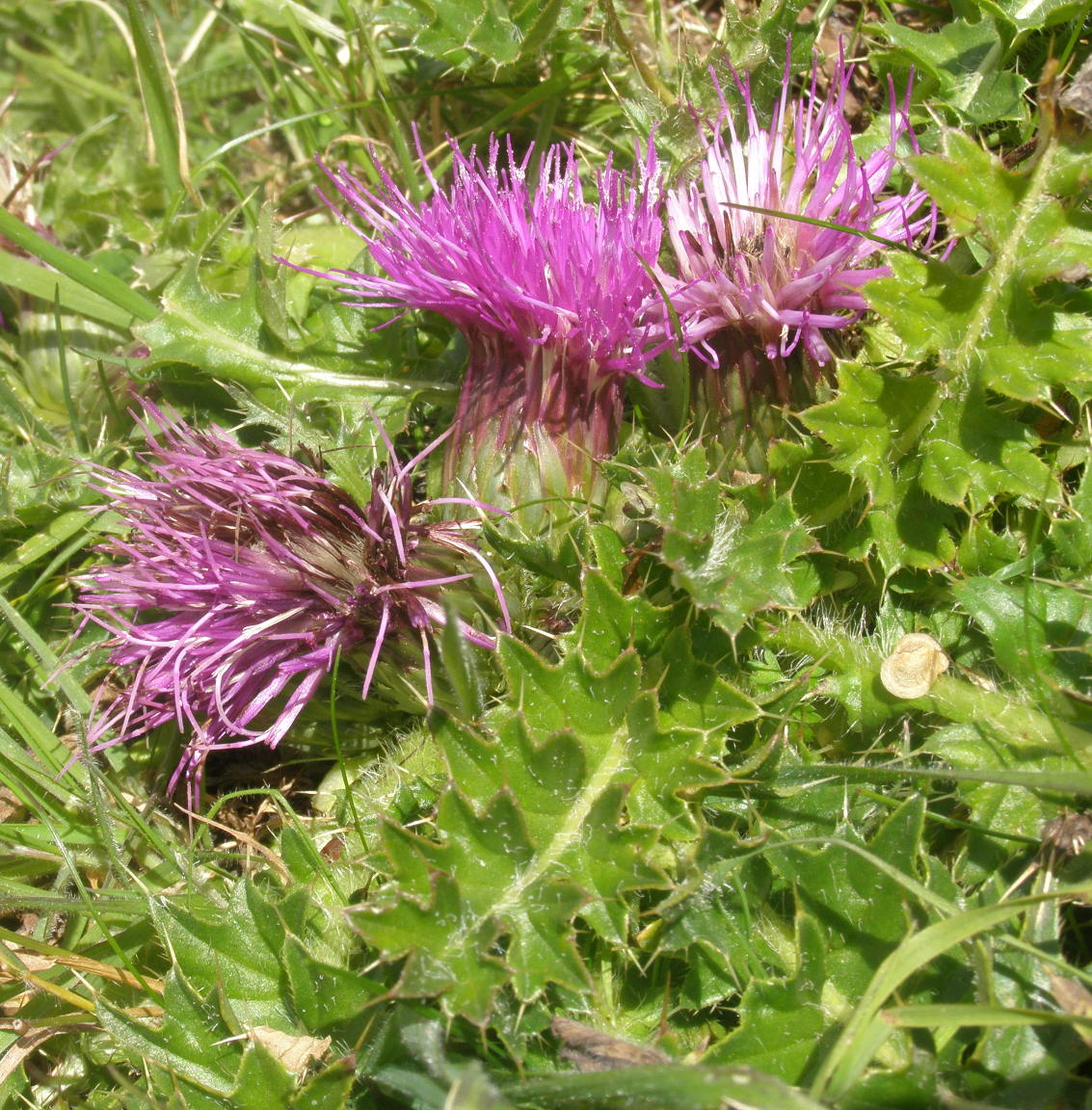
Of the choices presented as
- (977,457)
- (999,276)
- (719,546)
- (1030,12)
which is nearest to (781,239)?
(999,276)

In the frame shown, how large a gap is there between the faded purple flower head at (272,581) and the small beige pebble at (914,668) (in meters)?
0.92

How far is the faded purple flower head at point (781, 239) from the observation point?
2.45 meters

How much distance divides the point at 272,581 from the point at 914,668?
1564mm

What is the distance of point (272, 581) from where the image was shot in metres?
2.45

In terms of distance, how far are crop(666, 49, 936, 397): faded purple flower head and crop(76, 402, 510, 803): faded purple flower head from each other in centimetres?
84

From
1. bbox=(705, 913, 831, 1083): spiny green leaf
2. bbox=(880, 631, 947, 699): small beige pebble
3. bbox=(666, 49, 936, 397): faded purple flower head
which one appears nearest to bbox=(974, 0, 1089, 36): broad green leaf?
bbox=(666, 49, 936, 397): faded purple flower head

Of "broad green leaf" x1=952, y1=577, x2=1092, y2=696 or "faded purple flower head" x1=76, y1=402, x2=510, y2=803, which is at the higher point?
"faded purple flower head" x1=76, y1=402, x2=510, y2=803

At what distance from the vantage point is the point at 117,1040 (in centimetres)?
229

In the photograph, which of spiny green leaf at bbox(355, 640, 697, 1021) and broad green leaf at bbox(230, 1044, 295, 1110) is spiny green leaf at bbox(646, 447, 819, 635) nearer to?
spiny green leaf at bbox(355, 640, 697, 1021)

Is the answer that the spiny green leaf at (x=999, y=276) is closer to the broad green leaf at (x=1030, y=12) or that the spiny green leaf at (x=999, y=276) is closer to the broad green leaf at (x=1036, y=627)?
the broad green leaf at (x=1036, y=627)

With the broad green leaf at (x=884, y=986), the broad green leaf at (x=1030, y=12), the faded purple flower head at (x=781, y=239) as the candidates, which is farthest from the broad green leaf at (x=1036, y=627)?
the broad green leaf at (x=1030, y=12)

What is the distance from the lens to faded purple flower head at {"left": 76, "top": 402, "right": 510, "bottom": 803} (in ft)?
8.02

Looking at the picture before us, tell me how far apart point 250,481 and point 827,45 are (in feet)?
8.36

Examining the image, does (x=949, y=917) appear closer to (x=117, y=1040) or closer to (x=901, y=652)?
(x=901, y=652)
